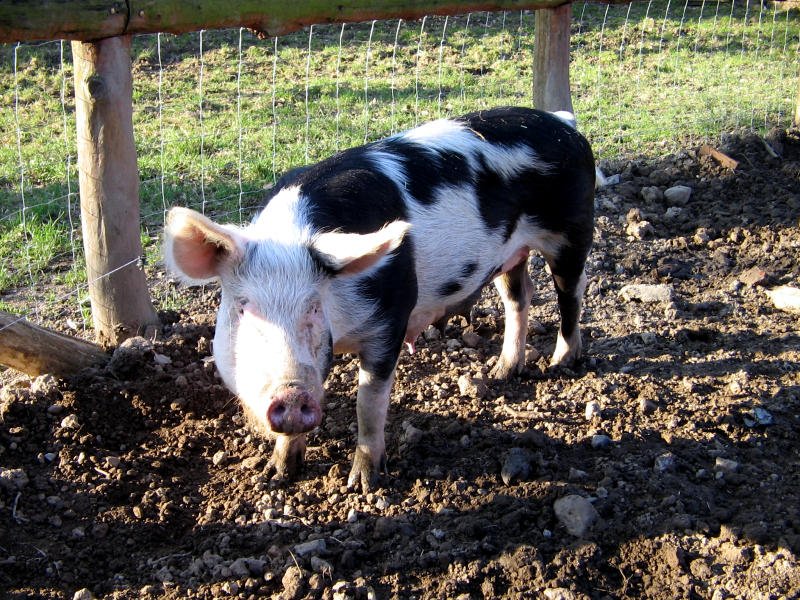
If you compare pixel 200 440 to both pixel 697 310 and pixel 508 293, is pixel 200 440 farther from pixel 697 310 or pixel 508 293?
pixel 697 310

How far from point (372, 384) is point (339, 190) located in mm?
766

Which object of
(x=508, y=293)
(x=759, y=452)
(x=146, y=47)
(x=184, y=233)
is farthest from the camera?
(x=146, y=47)

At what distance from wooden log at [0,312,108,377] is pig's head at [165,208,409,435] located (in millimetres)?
1175

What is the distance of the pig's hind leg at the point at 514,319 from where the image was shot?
14.5ft

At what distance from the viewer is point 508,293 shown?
4.44 metres

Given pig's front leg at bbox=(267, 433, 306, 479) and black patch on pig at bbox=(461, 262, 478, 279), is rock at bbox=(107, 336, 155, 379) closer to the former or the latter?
pig's front leg at bbox=(267, 433, 306, 479)

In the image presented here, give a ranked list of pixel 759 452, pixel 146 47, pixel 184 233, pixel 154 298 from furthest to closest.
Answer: pixel 146 47, pixel 154 298, pixel 759 452, pixel 184 233

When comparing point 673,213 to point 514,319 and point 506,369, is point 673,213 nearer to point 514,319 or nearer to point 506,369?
point 514,319

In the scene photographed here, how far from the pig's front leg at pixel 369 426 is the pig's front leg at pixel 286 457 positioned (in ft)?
0.75

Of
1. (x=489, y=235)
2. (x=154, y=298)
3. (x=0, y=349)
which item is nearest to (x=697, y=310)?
(x=489, y=235)

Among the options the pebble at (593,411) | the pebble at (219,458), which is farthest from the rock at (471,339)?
the pebble at (219,458)

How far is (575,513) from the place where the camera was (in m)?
3.21

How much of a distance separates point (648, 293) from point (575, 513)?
→ 2233mm

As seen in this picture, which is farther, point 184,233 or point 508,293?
point 508,293
